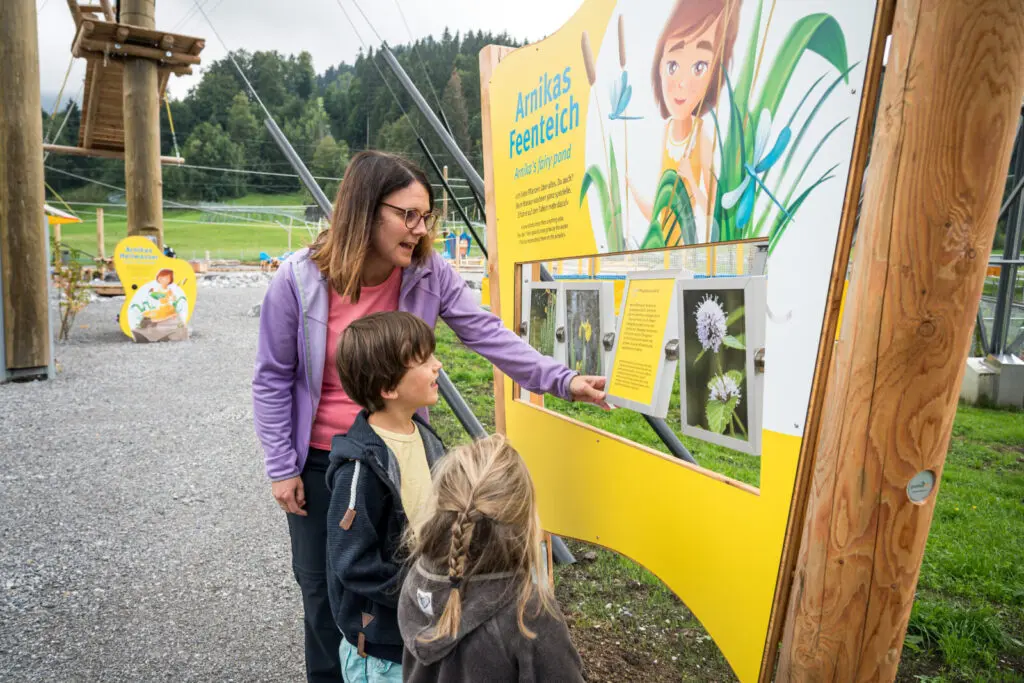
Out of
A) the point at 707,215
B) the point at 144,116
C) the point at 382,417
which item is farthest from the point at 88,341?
the point at 707,215

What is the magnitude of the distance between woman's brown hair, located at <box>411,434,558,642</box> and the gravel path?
162 centimetres

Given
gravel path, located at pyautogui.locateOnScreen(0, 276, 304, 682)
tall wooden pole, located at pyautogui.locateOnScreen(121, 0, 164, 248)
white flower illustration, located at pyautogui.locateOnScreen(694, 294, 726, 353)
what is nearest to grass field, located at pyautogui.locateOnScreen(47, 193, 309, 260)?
tall wooden pole, located at pyautogui.locateOnScreen(121, 0, 164, 248)

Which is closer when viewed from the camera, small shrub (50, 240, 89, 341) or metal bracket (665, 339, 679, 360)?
metal bracket (665, 339, 679, 360)

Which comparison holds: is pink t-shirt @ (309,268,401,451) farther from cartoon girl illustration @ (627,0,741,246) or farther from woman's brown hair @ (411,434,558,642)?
cartoon girl illustration @ (627,0,741,246)

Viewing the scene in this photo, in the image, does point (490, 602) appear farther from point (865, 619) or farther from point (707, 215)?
point (707, 215)

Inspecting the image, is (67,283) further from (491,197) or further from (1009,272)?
(1009,272)

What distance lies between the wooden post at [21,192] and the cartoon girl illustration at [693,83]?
7.00m

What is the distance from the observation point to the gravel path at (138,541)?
Result: 2.64m

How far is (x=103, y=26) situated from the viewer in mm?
9102

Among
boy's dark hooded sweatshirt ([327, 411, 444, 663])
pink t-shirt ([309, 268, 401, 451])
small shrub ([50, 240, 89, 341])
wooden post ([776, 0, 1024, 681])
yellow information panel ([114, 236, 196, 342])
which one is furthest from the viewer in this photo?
yellow information panel ([114, 236, 196, 342])

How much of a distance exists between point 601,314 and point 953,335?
102cm

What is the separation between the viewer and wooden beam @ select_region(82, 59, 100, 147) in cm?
1090

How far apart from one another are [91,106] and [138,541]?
11.2m

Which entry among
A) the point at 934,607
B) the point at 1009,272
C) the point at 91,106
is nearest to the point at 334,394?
the point at 934,607
